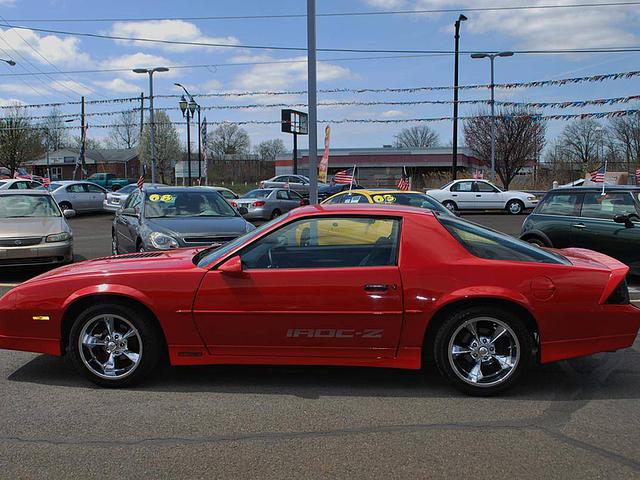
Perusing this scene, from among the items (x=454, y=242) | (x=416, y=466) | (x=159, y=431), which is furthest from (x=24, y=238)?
(x=416, y=466)

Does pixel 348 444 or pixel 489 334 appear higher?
pixel 489 334

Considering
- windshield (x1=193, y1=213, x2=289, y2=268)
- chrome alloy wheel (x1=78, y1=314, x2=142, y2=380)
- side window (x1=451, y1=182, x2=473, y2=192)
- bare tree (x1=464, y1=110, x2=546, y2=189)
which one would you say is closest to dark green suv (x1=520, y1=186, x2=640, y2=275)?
windshield (x1=193, y1=213, x2=289, y2=268)

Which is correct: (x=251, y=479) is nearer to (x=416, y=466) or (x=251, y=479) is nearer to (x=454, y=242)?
(x=416, y=466)

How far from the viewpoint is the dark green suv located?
28.1 ft

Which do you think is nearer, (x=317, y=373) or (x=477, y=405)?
(x=477, y=405)

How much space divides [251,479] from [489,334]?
2093 mm

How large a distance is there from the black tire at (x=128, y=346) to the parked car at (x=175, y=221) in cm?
378

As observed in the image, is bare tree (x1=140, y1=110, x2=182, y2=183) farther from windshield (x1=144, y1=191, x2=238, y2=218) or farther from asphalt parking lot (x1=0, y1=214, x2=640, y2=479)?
asphalt parking lot (x1=0, y1=214, x2=640, y2=479)

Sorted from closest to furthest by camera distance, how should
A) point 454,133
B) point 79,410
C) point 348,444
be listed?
point 348,444, point 79,410, point 454,133

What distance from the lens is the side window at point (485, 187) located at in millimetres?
26609

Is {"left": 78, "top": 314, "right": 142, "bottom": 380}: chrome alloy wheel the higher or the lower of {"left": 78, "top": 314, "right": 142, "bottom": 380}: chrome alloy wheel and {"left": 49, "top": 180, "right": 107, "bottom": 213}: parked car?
the lower

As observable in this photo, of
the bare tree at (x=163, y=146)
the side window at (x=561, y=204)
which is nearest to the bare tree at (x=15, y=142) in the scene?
the bare tree at (x=163, y=146)

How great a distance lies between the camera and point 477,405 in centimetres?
415

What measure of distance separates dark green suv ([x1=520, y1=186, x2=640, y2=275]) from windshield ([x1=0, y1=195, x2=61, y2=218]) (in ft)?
28.6
